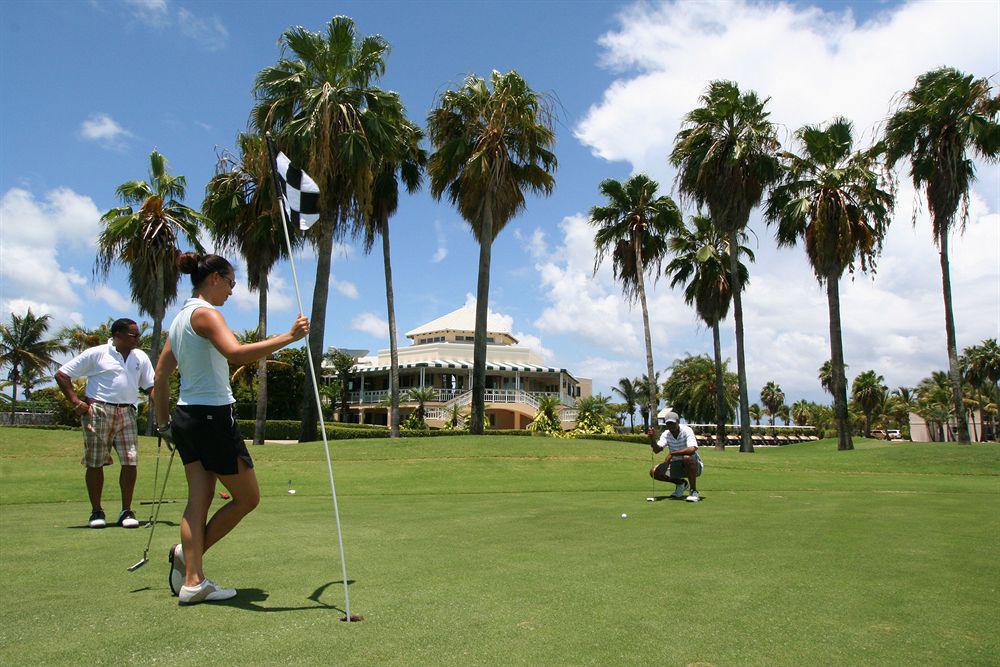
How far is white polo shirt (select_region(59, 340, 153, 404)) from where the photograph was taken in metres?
7.97

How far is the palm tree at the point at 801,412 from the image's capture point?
398 ft

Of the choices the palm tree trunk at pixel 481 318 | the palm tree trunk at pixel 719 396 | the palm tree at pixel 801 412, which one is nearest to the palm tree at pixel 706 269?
the palm tree trunk at pixel 719 396

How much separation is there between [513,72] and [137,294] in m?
23.8

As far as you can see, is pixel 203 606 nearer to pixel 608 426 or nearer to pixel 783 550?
pixel 783 550

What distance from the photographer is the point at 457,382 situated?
6338cm

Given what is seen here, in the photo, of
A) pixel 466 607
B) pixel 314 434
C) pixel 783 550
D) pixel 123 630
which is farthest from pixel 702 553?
pixel 314 434

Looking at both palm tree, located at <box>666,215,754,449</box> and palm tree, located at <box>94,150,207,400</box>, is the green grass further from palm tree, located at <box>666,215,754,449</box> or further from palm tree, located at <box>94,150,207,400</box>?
palm tree, located at <box>666,215,754,449</box>

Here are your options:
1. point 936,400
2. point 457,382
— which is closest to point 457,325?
point 457,382

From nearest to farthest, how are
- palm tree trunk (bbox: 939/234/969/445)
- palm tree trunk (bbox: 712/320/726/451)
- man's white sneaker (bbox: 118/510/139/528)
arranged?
1. man's white sneaker (bbox: 118/510/139/528)
2. palm tree trunk (bbox: 939/234/969/445)
3. palm tree trunk (bbox: 712/320/726/451)

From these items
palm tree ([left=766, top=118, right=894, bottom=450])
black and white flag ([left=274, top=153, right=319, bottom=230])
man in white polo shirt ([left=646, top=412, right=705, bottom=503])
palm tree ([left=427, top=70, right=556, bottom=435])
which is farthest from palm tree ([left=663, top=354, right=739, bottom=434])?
black and white flag ([left=274, top=153, right=319, bottom=230])

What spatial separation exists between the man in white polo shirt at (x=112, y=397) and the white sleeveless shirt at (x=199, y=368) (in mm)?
3842

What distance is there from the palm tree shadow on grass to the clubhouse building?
47.2 m

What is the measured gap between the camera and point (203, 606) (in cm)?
415

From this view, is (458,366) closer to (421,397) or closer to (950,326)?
(421,397)
